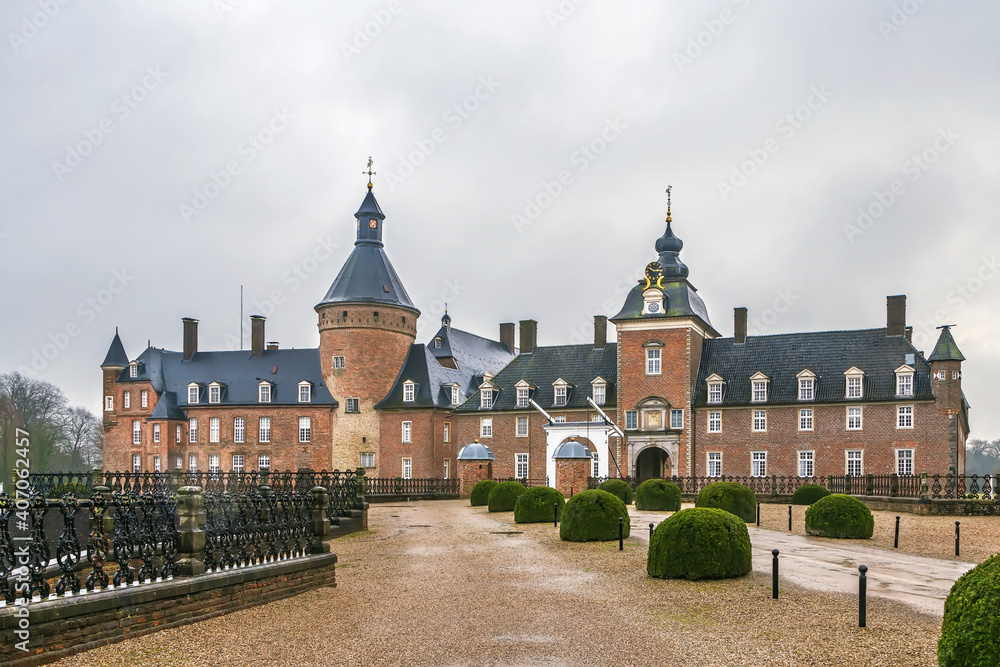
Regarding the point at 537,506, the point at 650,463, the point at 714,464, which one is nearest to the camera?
the point at 537,506

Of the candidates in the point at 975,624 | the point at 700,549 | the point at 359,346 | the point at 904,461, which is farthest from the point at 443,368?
the point at 975,624

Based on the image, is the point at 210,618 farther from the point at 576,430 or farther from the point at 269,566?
the point at 576,430

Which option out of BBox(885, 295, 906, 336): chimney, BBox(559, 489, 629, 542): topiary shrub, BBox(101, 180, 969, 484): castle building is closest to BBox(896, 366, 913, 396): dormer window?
BBox(101, 180, 969, 484): castle building

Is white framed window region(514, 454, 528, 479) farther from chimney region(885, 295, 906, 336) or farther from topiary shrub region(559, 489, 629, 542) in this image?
topiary shrub region(559, 489, 629, 542)

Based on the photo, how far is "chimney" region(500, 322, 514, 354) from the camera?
64312mm

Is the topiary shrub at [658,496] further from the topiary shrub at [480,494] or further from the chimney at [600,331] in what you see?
the chimney at [600,331]

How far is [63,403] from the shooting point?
2356 inches

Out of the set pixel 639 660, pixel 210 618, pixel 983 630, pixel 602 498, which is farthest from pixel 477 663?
pixel 602 498

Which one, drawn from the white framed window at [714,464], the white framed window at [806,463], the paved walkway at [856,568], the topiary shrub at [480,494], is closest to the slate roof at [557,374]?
the white framed window at [714,464]

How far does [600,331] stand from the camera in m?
49.9

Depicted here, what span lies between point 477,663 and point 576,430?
3664 centimetres

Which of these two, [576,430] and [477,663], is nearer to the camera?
[477,663]

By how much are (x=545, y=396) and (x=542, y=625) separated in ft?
A: 125

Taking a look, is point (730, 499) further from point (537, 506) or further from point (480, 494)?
point (480, 494)
